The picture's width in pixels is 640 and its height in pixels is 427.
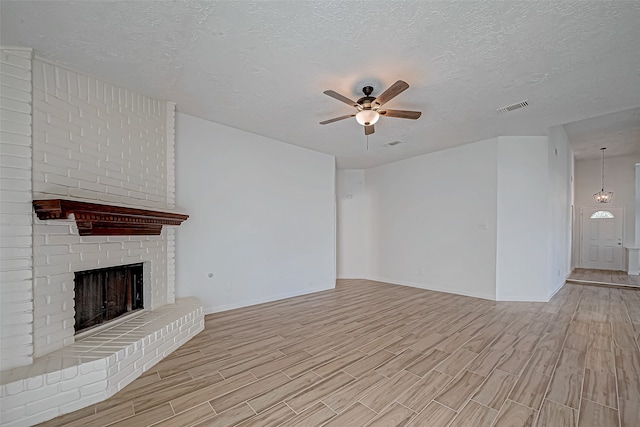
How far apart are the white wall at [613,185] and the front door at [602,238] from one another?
0.42ft

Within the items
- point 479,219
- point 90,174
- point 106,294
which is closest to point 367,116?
point 90,174

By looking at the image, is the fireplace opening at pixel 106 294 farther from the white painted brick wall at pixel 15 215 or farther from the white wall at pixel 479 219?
the white wall at pixel 479 219

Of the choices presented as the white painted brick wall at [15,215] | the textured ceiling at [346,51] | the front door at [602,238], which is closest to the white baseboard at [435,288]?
the textured ceiling at [346,51]

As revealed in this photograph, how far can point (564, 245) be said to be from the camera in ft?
20.5

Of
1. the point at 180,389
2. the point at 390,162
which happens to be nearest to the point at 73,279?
the point at 180,389

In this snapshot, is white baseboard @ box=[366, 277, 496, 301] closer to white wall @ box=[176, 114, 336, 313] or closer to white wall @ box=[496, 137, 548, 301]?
white wall @ box=[496, 137, 548, 301]

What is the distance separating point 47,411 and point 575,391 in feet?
12.8

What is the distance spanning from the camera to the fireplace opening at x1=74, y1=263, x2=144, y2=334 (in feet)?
8.43

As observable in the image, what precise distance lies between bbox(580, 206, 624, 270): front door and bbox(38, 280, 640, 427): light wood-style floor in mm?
5227

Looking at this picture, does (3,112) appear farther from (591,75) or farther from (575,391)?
(591,75)

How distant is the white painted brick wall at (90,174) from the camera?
2.28 m

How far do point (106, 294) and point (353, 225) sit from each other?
5387mm

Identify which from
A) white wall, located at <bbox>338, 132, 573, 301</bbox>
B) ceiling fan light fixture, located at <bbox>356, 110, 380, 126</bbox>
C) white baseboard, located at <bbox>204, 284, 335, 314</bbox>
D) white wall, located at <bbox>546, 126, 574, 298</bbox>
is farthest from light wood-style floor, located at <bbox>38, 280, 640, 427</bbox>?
ceiling fan light fixture, located at <bbox>356, 110, 380, 126</bbox>

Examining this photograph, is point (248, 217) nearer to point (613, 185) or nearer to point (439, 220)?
point (439, 220)
